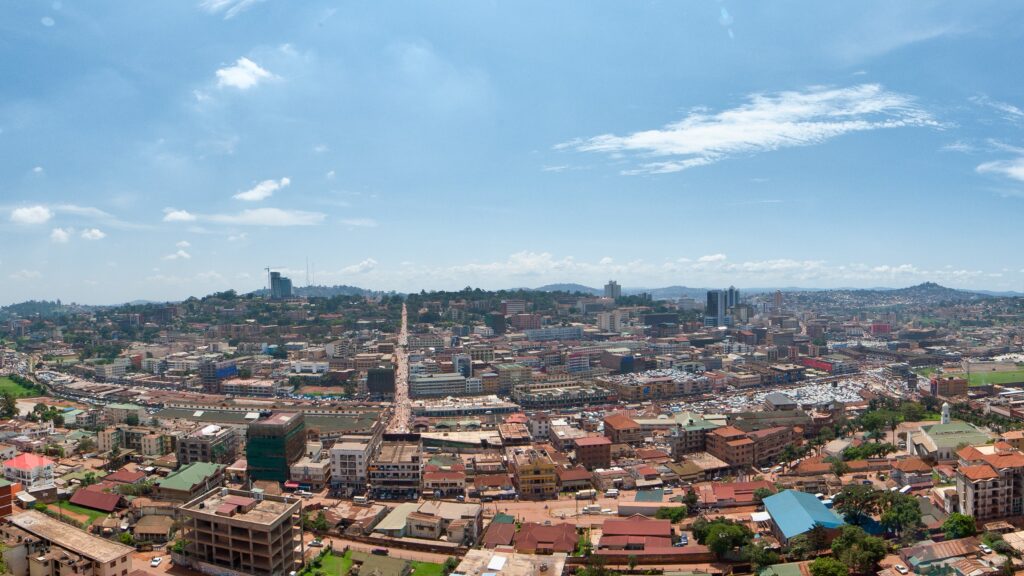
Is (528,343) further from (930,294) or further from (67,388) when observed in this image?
(930,294)

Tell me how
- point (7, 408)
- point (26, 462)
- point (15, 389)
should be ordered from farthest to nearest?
1. point (15, 389)
2. point (7, 408)
3. point (26, 462)

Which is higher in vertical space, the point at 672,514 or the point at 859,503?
the point at 859,503

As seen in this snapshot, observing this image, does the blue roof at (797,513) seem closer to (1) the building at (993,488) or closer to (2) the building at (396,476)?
(1) the building at (993,488)

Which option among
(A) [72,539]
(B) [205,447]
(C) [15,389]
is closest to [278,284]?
(C) [15,389]

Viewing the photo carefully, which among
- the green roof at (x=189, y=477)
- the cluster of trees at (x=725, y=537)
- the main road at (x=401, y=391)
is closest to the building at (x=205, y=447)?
the green roof at (x=189, y=477)

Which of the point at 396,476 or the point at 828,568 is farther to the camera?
the point at 396,476

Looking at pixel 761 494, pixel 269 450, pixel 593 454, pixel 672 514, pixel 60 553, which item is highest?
pixel 269 450

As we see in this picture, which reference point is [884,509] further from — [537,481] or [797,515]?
[537,481]
